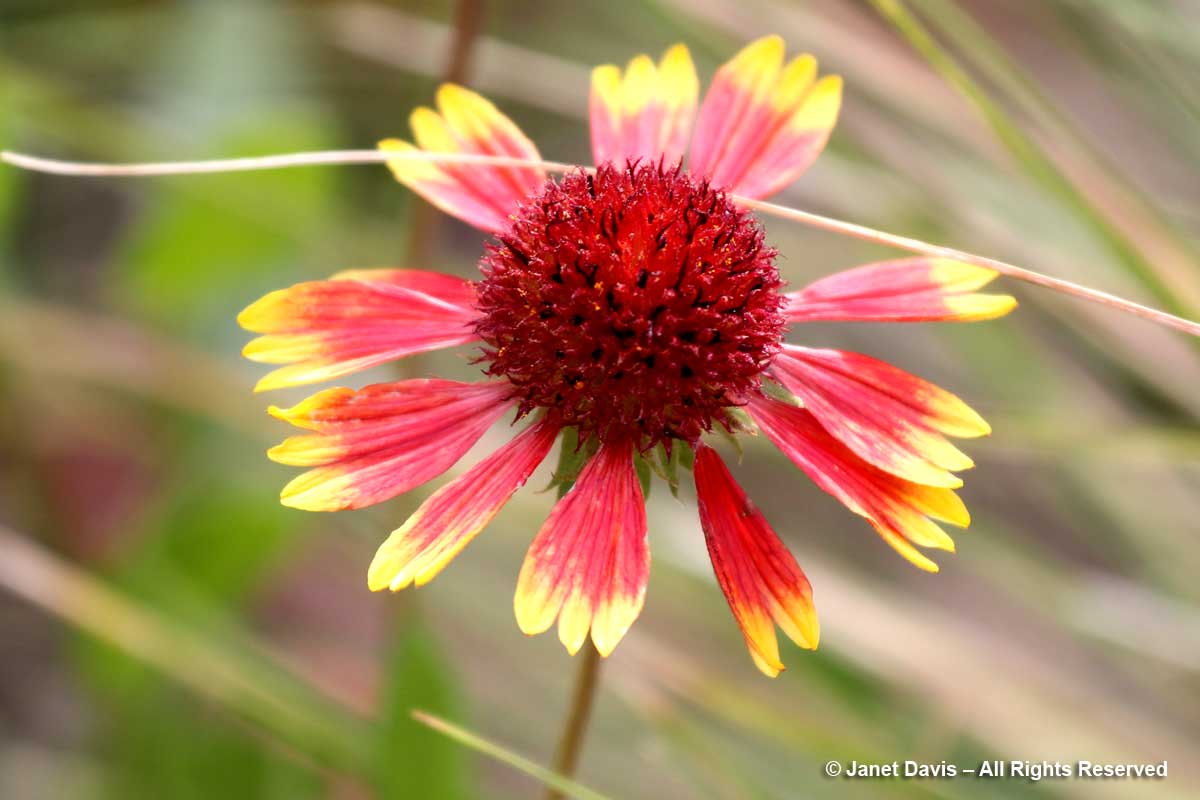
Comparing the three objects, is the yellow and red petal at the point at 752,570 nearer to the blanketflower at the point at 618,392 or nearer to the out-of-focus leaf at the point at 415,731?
the blanketflower at the point at 618,392

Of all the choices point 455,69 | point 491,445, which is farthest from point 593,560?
point 491,445

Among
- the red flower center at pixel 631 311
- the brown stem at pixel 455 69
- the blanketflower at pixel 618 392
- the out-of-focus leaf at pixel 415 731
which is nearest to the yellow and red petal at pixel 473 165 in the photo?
the blanketflower at pixel 618 392

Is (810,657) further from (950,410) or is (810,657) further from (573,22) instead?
(573,22)

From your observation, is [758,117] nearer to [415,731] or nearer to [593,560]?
[593,560]

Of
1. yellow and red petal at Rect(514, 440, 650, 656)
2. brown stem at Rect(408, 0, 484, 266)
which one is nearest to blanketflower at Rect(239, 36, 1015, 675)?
yellow and red petal at Rect(514, 440, 650, 656)

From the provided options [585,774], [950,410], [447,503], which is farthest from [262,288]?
[950,410]
